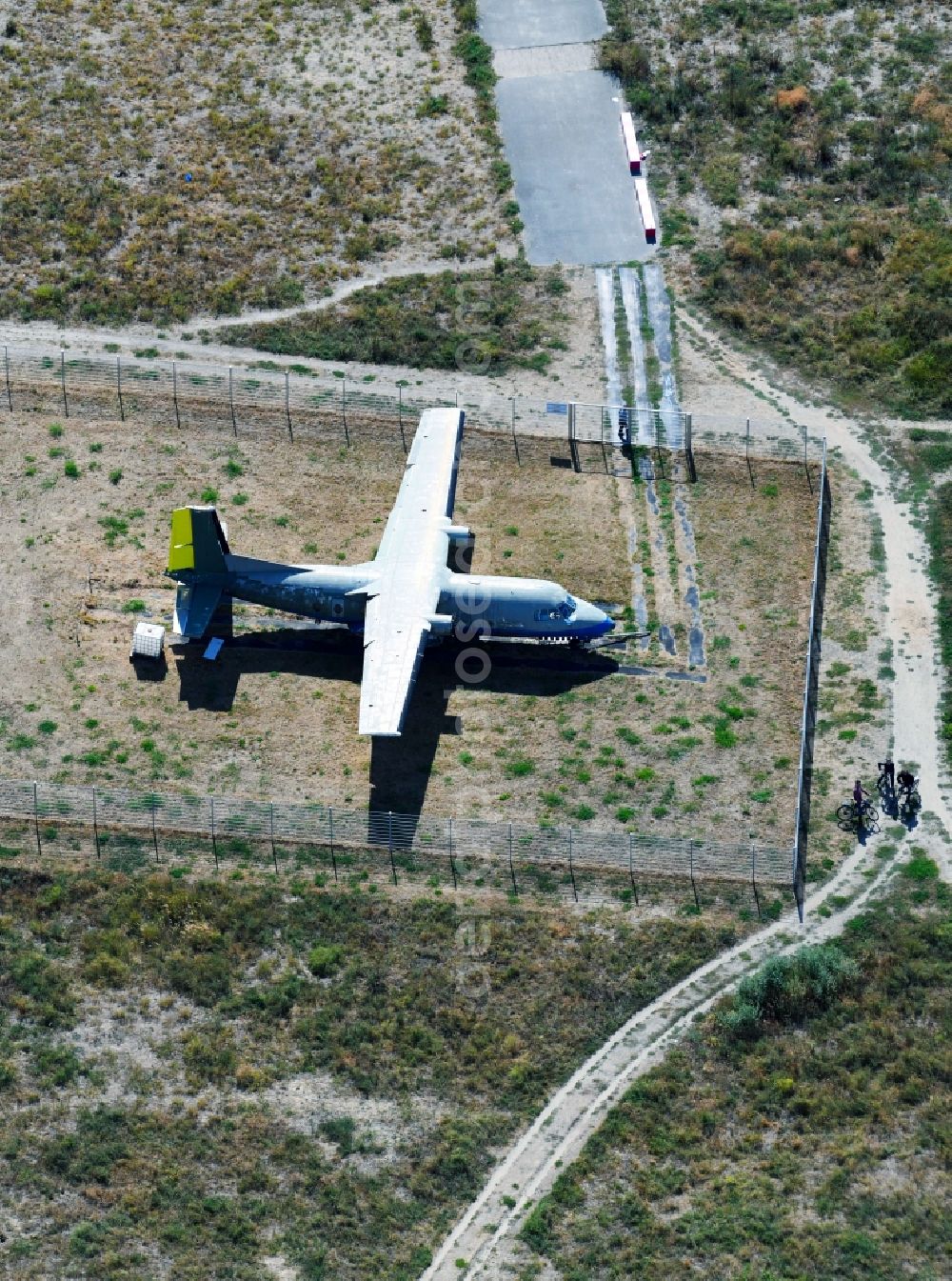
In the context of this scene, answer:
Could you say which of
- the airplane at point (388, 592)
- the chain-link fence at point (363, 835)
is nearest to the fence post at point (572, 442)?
the airplane at point (388, 592)

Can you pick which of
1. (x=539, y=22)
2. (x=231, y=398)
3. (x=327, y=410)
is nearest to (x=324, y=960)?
(x=327, y=410)

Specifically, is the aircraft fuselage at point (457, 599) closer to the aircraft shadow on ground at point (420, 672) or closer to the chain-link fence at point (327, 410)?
the aircraft shadow on ground at point (420, 672)

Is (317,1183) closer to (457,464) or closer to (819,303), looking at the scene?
(457,464)

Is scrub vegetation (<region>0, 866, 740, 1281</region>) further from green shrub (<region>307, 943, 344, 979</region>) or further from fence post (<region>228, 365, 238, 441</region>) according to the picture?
fence post (<region>228, 365, 238, 441</region>)

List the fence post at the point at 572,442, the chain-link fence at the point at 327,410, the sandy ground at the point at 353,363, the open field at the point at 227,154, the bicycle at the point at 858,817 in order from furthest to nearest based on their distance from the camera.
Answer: the open field at the point at 227,154 → the sandy ground at the point at 353,363 → the chain-link fence at the point at 327,410 → the fence post at the point at 572,442 → the bicycle at the point at 858,817

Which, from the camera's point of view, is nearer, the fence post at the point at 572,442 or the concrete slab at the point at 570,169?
the fence post at the point at 572,442

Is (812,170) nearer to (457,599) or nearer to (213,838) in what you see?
(457,599)

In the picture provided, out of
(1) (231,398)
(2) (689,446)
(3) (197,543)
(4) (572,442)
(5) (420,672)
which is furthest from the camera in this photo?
(1) (231,398)
